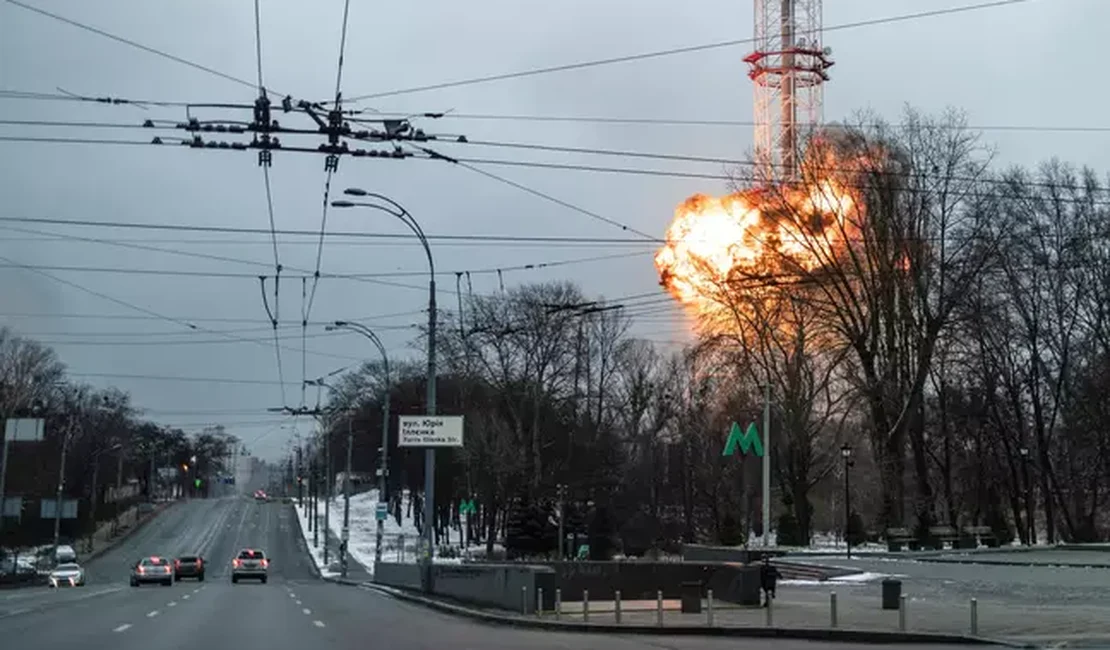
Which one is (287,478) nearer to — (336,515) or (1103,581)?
(336,515)

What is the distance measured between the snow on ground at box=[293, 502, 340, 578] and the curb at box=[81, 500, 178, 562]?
1557cm

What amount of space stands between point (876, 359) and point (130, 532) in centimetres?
8387

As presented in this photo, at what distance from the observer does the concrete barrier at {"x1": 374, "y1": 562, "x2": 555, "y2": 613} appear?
93.1 ft

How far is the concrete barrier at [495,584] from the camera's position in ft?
93.1

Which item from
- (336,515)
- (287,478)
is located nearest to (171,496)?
(287,478)

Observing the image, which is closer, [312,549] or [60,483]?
[60,483]

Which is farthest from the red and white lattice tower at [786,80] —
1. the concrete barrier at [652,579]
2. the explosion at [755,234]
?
the concrete barrier at [652,579]

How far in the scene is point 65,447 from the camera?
257 ft

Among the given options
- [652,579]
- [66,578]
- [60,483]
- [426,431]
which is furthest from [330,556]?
[652,579]

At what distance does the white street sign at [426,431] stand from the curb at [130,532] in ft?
239

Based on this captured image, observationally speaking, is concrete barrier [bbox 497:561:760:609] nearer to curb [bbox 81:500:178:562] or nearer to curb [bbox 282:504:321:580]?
curb [bbox 282:504:321:580]

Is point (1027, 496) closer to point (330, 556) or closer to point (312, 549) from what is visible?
point (330, 556)

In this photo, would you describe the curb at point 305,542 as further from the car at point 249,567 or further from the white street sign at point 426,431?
the white street sign at point 426,431

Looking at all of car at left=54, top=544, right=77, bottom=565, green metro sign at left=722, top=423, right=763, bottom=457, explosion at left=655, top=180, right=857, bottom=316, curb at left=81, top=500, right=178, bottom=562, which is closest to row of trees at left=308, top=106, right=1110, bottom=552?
explosion at left=655, top=180, right=857, bottom=316
